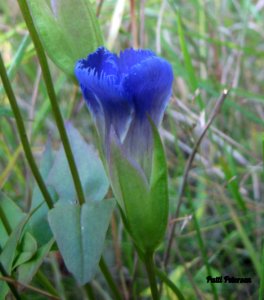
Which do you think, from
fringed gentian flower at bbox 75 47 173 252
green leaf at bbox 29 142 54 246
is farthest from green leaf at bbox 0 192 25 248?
fringed gentian flower at bbox 75 47 173 252

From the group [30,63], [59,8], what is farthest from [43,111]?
[30,63]

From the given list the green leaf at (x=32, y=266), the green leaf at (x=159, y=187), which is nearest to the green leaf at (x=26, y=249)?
the green leaf at (x=32, y=266)

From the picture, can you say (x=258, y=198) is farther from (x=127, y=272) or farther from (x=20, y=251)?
(x=20, y=251)

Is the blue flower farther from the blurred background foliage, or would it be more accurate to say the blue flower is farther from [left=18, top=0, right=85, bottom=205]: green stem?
the blurred background foliage

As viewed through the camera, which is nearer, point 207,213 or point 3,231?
point 3,231

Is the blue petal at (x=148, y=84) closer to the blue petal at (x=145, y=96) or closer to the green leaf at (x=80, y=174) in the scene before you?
the blue petal at (x=145, y=96)
